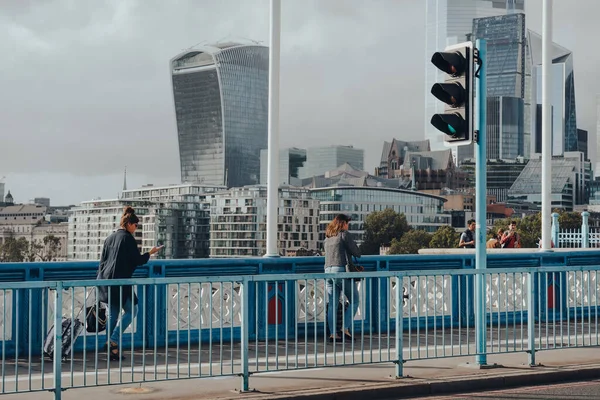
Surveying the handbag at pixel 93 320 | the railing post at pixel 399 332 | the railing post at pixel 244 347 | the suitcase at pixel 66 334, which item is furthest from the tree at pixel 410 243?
the railing post at pixel 244 347

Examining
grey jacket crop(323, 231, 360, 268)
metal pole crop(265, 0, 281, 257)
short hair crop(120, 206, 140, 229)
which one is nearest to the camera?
short hair crop(120, 206, 140, 229)

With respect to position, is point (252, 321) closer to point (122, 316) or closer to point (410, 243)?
point (122, 316)

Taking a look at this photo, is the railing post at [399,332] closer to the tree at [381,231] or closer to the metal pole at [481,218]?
the metal pole at [481,218]

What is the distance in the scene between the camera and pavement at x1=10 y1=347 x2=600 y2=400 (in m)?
8.77

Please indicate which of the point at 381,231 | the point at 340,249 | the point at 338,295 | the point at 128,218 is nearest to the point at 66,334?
the point at 128,218

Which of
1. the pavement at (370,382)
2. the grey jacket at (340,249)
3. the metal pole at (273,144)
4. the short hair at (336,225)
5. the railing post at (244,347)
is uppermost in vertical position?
the metal pole at (273,144)

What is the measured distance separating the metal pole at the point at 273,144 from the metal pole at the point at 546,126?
21.0 ft

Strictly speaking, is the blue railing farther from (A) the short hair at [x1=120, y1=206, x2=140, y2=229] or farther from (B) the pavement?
(A) the short hair at [x1=120, y1=206, x2=140, y2=229]

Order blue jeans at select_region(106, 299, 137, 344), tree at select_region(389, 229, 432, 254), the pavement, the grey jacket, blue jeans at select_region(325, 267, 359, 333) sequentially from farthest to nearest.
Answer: tree at select_region(389, 229, 432, 254), the grey jacket, blue jeans at select_region(325, 267, 359, 333), blue jeans at select_region(106, 299, 137, 344), the pavement

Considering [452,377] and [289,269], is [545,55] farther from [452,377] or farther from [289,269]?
[452,377]

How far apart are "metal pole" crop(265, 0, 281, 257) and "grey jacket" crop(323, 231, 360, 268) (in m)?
1.61

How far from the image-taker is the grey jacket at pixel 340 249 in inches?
502

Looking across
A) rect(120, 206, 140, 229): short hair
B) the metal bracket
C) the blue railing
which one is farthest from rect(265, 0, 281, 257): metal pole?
the metal bracket

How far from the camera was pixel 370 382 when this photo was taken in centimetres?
947
